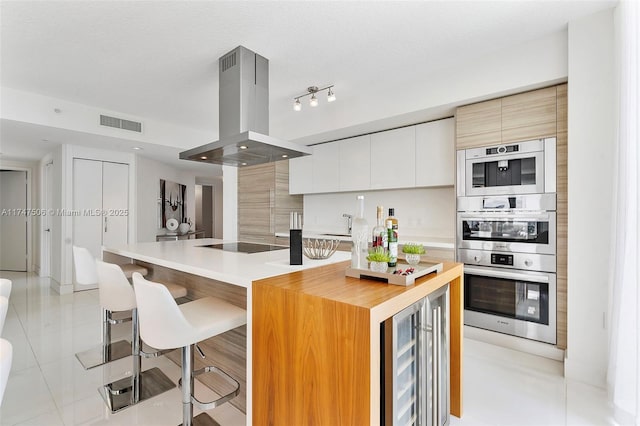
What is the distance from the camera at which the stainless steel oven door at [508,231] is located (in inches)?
96.3

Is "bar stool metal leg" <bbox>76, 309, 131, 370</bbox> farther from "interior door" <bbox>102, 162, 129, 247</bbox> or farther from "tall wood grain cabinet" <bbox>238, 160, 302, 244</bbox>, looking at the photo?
"interior door" <bbox>102, 162, 129, 247</bbox>

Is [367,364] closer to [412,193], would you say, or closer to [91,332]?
[412,193]

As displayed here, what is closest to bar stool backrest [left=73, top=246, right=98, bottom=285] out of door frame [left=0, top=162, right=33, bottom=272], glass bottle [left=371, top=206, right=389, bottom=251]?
glass bottle [left=371, top=206, right=389, bottom=251]

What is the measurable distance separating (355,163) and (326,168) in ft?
1.59

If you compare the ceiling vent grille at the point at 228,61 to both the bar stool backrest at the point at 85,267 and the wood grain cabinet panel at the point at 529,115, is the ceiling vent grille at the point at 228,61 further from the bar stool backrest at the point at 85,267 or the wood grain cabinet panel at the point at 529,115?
the wood grain cabinet panel at the point at 529,115

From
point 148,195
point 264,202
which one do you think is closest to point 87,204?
point 148,195

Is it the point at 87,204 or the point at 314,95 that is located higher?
the point at 314,95

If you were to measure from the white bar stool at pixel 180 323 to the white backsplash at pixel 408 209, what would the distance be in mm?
2602

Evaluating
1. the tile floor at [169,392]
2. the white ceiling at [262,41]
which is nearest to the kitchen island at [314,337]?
the tile floor at [169,392]

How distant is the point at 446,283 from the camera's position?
1.58m

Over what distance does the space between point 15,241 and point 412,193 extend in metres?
8.15

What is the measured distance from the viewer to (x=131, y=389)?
202 centimetres

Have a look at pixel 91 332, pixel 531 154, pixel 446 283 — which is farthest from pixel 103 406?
pixel 531 154

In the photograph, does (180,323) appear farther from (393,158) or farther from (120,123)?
(120,123)
